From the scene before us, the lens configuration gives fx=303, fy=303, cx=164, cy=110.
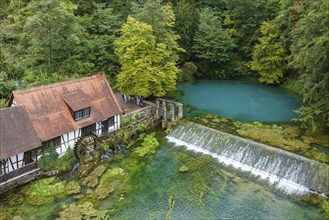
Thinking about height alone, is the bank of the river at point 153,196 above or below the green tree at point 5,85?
below

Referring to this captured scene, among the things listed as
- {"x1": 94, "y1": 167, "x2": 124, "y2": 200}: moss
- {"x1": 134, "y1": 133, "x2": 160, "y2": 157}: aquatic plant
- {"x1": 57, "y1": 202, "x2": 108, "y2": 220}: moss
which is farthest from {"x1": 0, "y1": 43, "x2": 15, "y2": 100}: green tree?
{"x1": 57, "y1": 202, "x2": 108, "y2": 220}: moss

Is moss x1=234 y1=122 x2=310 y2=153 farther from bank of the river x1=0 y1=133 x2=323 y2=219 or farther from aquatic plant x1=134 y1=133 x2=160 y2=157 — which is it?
aquatic plant x1=134 y1=133 x2=160 y2=157

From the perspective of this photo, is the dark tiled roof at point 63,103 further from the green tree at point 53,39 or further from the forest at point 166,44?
the green tree at point 53,39

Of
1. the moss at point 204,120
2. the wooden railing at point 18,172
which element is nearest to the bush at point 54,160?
the wooden railing at point 18,172

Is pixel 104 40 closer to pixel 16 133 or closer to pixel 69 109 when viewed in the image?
pixel 69 109

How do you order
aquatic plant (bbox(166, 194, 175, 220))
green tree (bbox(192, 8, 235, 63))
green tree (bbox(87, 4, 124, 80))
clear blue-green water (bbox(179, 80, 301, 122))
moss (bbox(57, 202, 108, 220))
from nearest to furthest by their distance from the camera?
moss (bbox(57, 202, 108, 220)) < aquatic plant (bbox(166, 194, 175, 220)) < clear blue-green water (bbox(179, 80, 301, 122)) < green tree (bbox(87, 4, 124, 80)) < green tree (bbox(192, 8, 235, 63))

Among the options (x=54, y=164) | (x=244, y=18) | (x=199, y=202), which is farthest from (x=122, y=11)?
(x=199, y=202)
